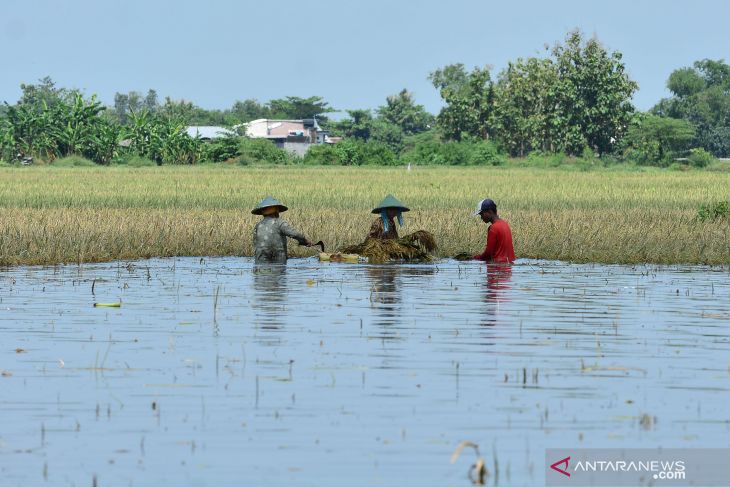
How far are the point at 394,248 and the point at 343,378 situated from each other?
684 centimetres

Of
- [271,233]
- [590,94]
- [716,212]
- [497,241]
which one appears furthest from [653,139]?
[271,233]

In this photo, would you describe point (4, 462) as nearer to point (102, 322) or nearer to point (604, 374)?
point (604, 374)

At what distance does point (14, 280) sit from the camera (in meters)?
12.3

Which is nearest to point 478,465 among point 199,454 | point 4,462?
point 199,454

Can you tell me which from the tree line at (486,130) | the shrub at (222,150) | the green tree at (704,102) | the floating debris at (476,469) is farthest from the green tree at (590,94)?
the floating debris at (476,469)

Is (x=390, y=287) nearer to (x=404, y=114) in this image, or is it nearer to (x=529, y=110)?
(x=529, y=110)

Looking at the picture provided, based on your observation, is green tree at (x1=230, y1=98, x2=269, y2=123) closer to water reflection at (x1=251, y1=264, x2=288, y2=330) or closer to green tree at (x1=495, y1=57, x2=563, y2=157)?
green tree at (x1=495, y1=57, x2=563, y2=157)

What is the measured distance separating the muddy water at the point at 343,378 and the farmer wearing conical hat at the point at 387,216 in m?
1.45

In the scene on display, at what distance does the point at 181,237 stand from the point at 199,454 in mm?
10782

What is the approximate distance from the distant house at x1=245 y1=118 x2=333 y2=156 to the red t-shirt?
2881 inches

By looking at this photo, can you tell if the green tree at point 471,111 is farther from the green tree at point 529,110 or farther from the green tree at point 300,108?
the green tree at point 300,108

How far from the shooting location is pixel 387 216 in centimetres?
1356

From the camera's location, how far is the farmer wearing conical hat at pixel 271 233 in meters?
13.0

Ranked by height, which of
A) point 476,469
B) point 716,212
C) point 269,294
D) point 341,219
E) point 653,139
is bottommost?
point 476,469
